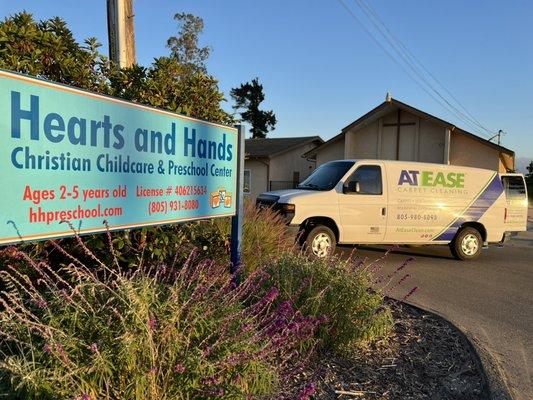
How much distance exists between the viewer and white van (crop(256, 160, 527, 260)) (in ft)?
32.0

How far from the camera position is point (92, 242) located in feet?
13.7

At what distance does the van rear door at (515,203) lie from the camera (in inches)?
452

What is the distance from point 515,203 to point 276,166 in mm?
19205

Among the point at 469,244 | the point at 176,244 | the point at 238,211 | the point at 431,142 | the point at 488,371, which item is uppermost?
the point at 431,142

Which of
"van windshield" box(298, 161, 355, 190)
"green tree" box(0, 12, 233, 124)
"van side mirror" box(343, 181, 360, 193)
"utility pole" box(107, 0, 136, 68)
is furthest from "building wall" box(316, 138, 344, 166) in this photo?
"green tree" box(0, 12, 233, 124)

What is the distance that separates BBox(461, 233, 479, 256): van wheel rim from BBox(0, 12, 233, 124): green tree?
297 inches

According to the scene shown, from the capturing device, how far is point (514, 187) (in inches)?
485

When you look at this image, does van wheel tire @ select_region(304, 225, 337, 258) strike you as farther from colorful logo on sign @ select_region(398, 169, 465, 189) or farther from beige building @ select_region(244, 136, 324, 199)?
beige building @ select_region(244, 136, 324, 199)

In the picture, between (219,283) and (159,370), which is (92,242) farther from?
(159,370)

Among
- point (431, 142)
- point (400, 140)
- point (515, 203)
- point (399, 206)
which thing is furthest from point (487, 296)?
point (400, 140)

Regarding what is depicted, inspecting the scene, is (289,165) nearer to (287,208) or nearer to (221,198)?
(287,208)

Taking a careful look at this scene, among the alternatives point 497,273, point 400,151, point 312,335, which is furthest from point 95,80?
point 400,151

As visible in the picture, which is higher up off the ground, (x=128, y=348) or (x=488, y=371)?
(x=128, y=348)

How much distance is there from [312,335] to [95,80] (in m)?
3.09
